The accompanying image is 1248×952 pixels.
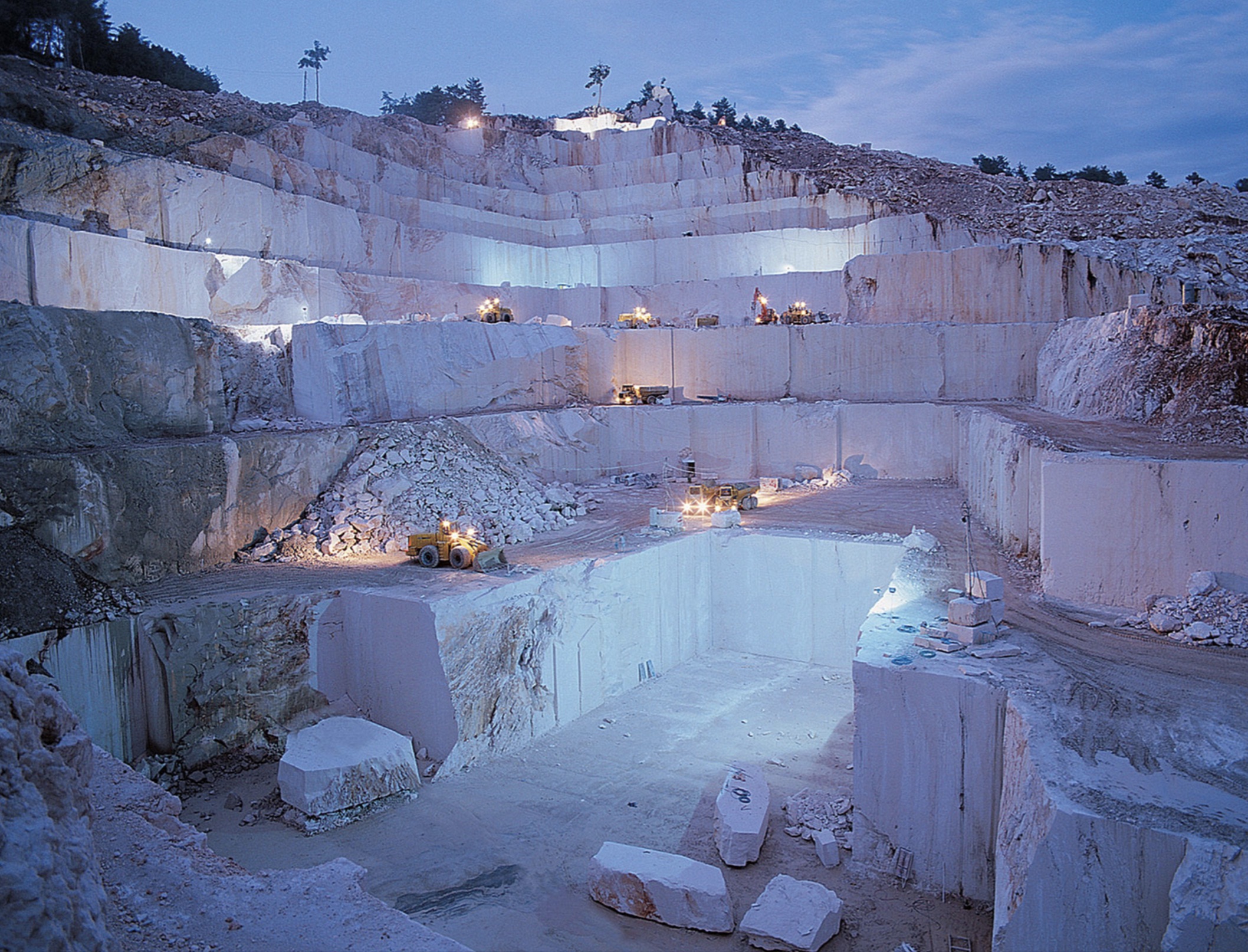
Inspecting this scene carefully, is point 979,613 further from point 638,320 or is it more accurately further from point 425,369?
point 638,320

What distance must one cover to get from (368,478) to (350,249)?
34.3 ft

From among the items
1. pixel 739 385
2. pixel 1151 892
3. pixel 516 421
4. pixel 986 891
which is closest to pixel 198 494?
pixel 516 421

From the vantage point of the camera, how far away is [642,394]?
21281 mm

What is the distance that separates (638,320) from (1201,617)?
16907mm

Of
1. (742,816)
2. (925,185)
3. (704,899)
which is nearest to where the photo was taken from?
(704,899)

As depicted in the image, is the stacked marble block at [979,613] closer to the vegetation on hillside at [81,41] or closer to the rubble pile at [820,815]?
the rubble pile at [820,815]

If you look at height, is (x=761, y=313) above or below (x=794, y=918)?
above

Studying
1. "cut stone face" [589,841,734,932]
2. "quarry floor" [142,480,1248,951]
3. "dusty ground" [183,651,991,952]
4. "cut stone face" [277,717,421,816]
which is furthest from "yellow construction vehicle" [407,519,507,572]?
"cut stone face" [589,841,734,932]

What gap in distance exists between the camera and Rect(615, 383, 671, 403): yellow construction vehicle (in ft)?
69.5

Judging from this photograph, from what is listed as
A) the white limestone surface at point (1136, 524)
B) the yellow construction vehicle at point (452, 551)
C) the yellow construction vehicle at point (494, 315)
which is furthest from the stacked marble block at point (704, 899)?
the yellow construction vehicle at point (494, 315)

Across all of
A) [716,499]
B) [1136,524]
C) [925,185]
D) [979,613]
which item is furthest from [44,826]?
[925,185]

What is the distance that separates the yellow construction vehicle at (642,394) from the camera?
21172 mm

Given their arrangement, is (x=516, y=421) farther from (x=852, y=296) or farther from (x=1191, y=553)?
(x=1191, y=553)

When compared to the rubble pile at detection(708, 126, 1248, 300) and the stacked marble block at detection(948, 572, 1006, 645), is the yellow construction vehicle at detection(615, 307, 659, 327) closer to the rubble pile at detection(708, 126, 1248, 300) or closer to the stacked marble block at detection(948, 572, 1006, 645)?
the rubble pile at detection(708, 126, 1248, 300)
